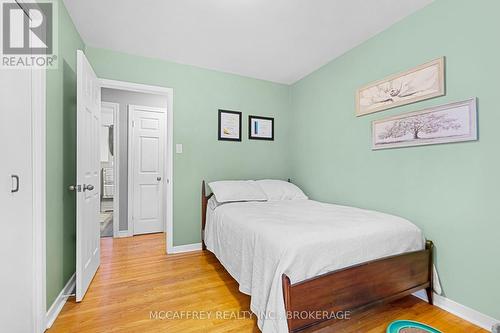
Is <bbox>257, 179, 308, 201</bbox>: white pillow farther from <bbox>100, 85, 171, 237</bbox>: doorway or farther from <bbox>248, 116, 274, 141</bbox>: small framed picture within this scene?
<bbox>100, 85, 171, 237</bbox>: doorway

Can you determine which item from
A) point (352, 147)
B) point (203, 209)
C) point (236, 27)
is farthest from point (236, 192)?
point (236, 27)

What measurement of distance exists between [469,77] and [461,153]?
0.56 metres

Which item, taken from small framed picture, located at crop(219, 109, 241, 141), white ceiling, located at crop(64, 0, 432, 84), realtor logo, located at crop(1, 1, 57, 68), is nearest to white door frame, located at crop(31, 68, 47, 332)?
realtor logo, located at crop(1, 1, 57, 68)

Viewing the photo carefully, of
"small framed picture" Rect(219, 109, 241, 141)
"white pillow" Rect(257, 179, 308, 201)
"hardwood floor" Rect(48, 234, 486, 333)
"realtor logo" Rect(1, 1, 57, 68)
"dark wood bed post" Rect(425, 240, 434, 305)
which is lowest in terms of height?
"hardwood floor" Rect(48, 234, 486, 333)

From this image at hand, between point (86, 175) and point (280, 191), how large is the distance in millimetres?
2176

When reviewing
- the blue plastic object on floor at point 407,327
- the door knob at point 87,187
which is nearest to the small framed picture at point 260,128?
the door knob at point 87,187

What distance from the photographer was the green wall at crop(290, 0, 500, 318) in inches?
61.2

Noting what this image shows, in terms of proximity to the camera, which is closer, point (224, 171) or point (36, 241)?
point (36, 241)

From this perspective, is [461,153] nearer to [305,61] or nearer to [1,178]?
[305,61]

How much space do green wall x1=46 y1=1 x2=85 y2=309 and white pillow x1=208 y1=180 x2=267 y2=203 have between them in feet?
4.75

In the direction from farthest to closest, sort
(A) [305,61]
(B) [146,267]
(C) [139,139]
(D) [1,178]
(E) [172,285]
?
1. (C) [139,139]
2. (A) [305,61]
3. (B) [146,267]
4. (E) [172,285]
5. (D) [1,178]

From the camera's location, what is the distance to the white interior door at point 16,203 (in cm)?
116

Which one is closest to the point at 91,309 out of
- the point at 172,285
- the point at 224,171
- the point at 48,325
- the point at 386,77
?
the point at 48,325

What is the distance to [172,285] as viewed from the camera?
213 centimetres
